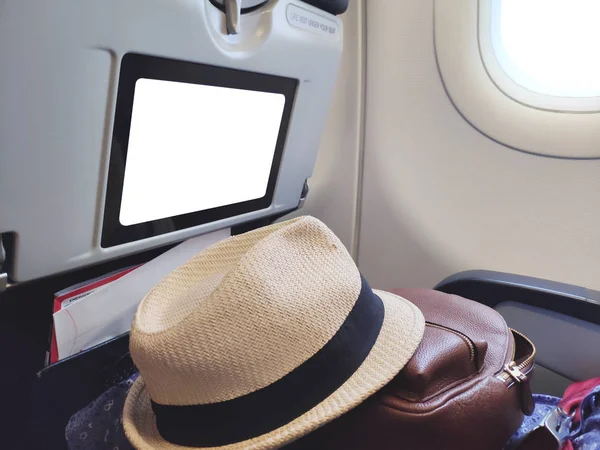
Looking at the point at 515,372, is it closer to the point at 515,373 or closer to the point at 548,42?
the point at 515,373

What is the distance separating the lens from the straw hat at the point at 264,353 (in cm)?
53

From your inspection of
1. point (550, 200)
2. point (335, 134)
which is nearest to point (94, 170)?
point (335, 134)

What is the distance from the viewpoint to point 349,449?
1.98ft

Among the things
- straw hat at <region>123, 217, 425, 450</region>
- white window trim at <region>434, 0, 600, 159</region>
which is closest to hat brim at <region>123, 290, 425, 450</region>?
straw hat at <region>123, 217, 425, 450</region>

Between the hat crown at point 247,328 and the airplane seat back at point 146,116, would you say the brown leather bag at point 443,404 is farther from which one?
the airplane seat back at point 146,116

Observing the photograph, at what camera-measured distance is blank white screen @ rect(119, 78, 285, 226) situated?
650 millimetres

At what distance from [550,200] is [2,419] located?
3.38 feet

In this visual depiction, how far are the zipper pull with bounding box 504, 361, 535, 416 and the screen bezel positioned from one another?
20.5 inches

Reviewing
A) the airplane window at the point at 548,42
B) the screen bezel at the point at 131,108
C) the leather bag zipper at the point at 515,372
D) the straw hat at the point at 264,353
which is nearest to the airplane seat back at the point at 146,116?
the screen bezel at the point at 131,108

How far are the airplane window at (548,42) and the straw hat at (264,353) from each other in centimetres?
67

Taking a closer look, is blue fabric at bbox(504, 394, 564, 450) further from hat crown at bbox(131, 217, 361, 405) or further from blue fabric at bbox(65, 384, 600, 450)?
hat crown at bbox(131, 217, 361, 405)

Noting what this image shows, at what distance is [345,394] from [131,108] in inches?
17.2

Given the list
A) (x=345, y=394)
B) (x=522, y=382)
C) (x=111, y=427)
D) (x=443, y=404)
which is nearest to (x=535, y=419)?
(x=522, y=382)

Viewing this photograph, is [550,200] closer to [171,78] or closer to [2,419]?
[171,78]
